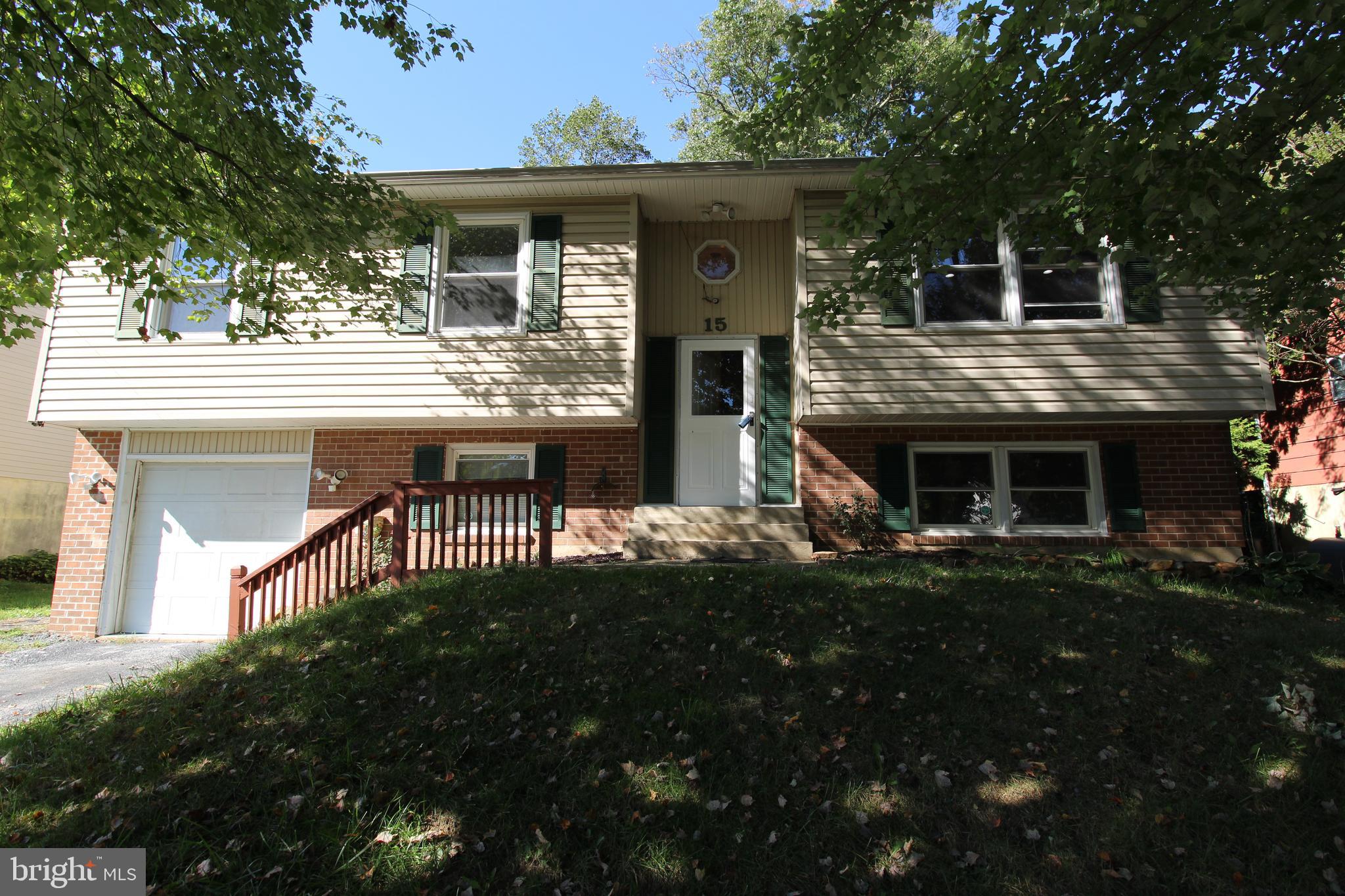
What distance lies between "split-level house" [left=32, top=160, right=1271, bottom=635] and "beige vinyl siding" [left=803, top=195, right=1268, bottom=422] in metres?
0.03

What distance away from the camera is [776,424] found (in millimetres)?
8547

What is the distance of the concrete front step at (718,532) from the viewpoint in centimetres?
762

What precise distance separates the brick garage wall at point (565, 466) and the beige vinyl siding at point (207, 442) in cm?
68

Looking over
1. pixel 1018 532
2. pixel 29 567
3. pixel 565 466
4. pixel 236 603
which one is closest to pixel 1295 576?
pixel 1018 532

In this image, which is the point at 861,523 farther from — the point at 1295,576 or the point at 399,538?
the point at 399,538

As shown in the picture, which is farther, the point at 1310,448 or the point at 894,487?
the point at 1310,448

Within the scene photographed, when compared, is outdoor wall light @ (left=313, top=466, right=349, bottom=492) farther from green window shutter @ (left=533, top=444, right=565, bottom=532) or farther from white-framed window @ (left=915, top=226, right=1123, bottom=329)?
white-framed window @ (left=915, top=226, right=1123, bottom=329)

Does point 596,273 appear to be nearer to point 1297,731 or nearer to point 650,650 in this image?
point 650,650

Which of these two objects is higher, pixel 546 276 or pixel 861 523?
pixel 546 276

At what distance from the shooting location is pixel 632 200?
816 cm

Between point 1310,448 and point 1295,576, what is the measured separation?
234 inches

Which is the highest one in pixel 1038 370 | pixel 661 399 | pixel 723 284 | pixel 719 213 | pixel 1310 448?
pixel 719 213

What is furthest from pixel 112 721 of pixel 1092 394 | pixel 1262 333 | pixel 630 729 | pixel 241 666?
pixel 1262 333

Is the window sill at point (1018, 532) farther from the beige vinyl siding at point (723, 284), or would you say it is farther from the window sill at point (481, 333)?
the window sill at point (481, 333)
